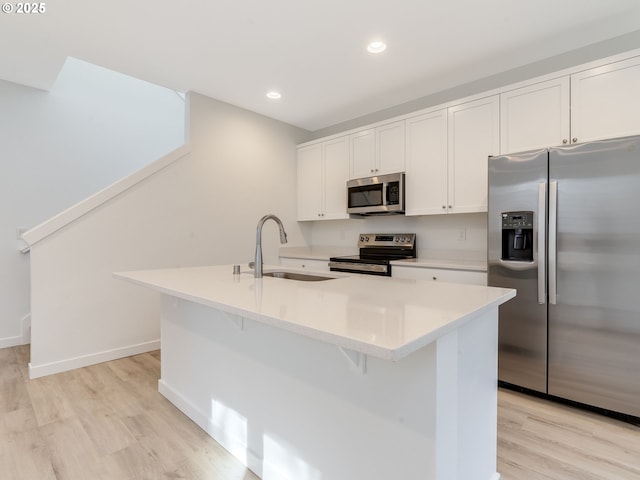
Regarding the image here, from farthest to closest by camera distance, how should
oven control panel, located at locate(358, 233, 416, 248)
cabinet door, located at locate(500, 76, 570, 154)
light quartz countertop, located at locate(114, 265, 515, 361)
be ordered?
1. oven control panel, located at locate(358, 233, 416, 248)
2. cabinet door, located at locate(500, 76, 570, 154)
3. light quartz countertop, located at locate(114, 265, 515, 361)

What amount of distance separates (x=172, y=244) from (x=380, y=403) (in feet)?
9.42

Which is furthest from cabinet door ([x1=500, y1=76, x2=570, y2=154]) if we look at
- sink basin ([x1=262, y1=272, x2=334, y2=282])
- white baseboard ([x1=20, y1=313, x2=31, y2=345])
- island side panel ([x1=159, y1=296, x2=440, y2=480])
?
white baseboard ([x1=20, y1=313, x2=31, y2=345])

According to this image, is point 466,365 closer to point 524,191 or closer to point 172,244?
point 524,191

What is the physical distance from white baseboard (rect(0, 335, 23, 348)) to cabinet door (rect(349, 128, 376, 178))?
386 cm

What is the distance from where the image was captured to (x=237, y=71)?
301 cm

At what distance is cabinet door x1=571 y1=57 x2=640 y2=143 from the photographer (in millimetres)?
2178

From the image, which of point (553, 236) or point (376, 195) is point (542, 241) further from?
point (376, 195)

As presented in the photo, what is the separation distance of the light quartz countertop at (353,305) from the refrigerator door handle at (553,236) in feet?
3.27

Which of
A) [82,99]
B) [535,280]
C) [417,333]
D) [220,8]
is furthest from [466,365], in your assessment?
[82,99]

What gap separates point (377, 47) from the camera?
8.56 feet

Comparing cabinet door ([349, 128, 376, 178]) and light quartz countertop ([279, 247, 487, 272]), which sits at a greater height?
cabinet door ([349, 128, 376, 178])

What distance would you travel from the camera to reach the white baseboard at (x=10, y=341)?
3.23 m

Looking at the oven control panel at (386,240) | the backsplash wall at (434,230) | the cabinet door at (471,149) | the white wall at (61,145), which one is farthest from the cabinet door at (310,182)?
the white wall at (61,145)

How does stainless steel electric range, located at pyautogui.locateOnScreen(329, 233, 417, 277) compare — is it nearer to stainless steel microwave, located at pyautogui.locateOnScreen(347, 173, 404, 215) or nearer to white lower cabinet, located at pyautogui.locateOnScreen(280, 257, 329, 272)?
white lower cabinet, located at pyautogui.locateOnScreen(280, 257, 329, 272)
